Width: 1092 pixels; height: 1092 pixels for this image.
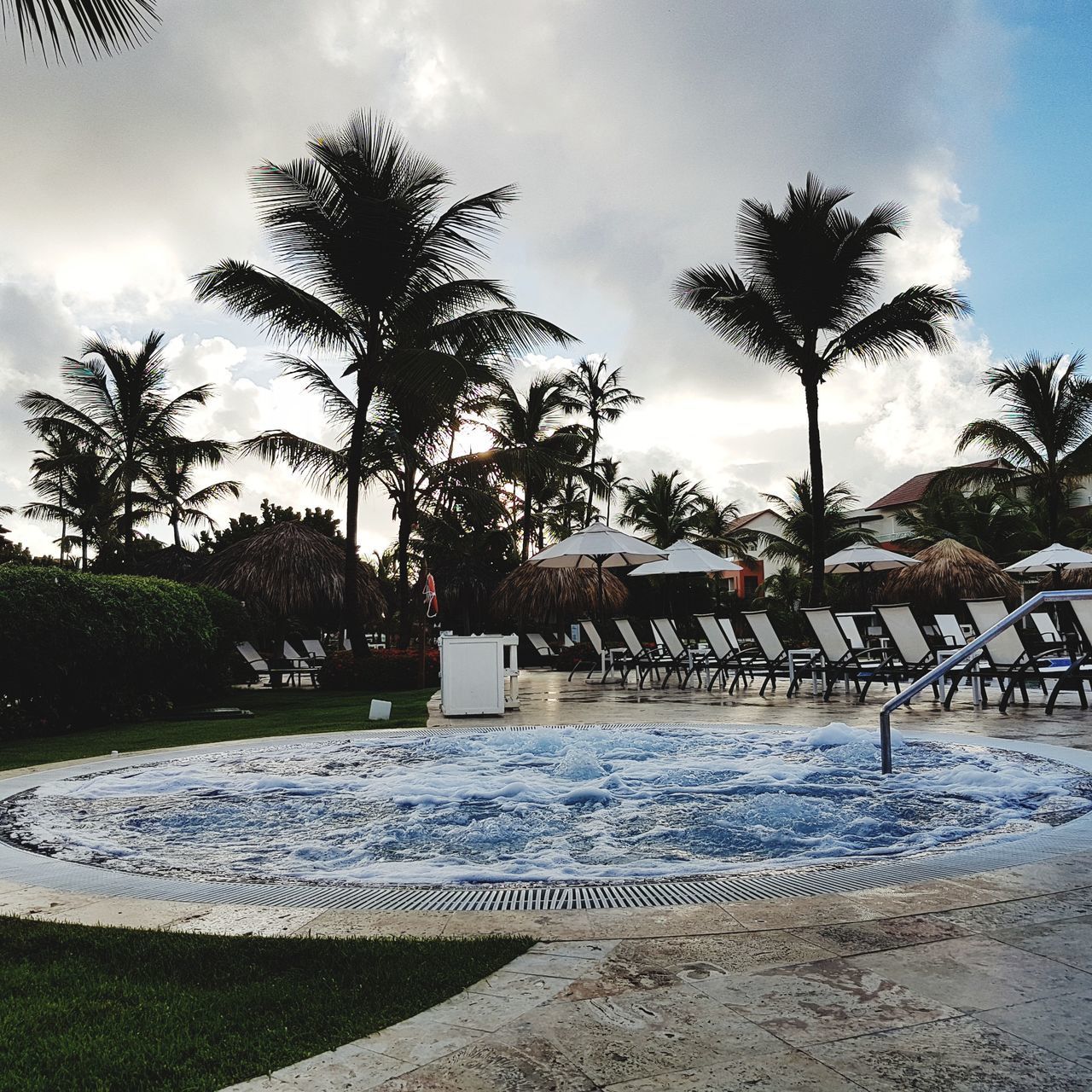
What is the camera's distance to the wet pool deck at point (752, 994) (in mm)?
1747

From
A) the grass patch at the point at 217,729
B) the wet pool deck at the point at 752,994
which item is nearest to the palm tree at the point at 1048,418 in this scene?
the grass patch at the point at 217,729

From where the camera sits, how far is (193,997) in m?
2.19

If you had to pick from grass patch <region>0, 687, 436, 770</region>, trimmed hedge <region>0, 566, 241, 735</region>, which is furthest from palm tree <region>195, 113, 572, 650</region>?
trimmed hedge <region>0, 566, 241, 735</region>

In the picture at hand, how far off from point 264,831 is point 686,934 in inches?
125

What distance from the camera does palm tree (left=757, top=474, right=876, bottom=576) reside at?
34.2 meters

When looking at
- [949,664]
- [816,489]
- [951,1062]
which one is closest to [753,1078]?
[951,1062]

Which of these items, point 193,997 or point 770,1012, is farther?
point 193,997

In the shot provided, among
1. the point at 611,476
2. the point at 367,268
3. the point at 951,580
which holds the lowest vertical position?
the point at 951,580

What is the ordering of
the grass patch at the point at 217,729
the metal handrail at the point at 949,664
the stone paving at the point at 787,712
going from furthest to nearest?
1. the grass patch at the point at 217,729
2. the stone paving at the point at 787,712
3. the metal handrail at the point at 949,664

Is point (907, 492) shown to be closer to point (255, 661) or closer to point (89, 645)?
point (255, 661)

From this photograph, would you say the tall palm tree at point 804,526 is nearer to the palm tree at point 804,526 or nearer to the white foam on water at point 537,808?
the palm tree at point 804,526

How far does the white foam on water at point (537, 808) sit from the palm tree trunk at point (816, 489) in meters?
9.83

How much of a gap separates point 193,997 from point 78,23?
12.6 feet

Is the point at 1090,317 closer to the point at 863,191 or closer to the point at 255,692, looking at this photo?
the point at 863,191
